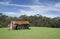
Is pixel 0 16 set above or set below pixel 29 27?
above

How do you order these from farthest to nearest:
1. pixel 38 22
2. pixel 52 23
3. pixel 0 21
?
1. pixel 52 23
2. pixel 38 22
3. pixel 0 21

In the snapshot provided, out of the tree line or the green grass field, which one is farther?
the tree line

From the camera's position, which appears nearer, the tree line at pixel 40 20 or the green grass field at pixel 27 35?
the green grass field at pixel 27 35

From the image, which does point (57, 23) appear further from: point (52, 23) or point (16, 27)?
point (16, 27)

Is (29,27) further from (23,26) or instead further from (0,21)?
(0,21)

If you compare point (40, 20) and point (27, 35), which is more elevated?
point (40, 20)

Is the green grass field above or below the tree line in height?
below

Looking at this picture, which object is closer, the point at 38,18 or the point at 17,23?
the point at 38,18

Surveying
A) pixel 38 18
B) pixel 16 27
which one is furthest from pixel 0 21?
pixel 16 27

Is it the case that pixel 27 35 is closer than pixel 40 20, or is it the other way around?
pixel 27 35

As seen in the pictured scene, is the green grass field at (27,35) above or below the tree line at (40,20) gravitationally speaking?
below

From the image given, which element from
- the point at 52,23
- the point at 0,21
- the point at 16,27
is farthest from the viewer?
the point at 16,27

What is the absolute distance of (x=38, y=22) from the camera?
1127 cm

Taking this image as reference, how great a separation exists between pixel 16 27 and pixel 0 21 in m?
5.00
